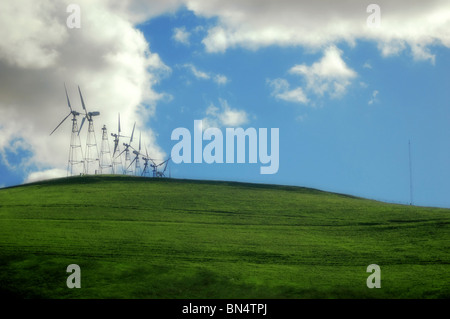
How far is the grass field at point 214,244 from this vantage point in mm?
27734

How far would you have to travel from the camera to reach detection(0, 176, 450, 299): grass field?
1092 inches

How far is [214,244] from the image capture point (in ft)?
118

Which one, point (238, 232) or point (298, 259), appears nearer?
point (298, 259)
